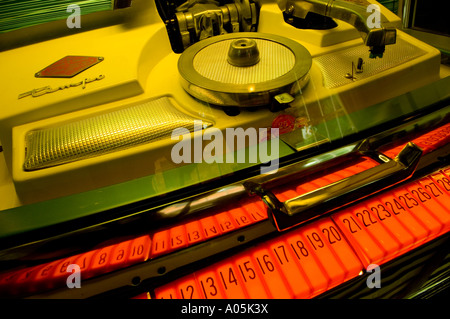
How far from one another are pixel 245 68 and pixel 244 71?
0.09 ft

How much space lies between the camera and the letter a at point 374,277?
0.95 m

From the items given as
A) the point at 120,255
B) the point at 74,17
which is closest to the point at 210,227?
the point at 120,255

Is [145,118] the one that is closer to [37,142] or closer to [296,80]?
[37,142]

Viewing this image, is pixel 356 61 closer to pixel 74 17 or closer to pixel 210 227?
pixel 210 227

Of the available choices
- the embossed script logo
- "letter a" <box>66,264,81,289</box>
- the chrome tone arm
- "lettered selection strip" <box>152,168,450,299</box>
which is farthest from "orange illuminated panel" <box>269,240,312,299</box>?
the embossed script logo

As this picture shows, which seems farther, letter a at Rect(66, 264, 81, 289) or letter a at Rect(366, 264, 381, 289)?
letter a at Rect(366, 264, 381, 289)

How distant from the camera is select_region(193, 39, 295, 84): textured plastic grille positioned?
117cm

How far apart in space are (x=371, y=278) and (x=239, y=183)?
22.7 inches

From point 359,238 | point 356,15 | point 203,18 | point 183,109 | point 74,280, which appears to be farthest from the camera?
point 203,18

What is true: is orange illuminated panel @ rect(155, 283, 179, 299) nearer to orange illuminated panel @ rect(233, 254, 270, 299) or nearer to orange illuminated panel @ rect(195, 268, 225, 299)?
orange illuminated panel @ rect(195, 268, 225, 299)

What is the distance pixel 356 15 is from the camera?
1.25 metres

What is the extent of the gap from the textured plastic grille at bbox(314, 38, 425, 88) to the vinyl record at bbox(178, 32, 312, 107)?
0.43 ft

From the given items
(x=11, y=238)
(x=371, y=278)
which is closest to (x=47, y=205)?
(x=11, y=238)

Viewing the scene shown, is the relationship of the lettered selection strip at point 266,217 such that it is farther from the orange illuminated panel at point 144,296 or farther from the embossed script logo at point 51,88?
the embossed script logo at point 51,88
